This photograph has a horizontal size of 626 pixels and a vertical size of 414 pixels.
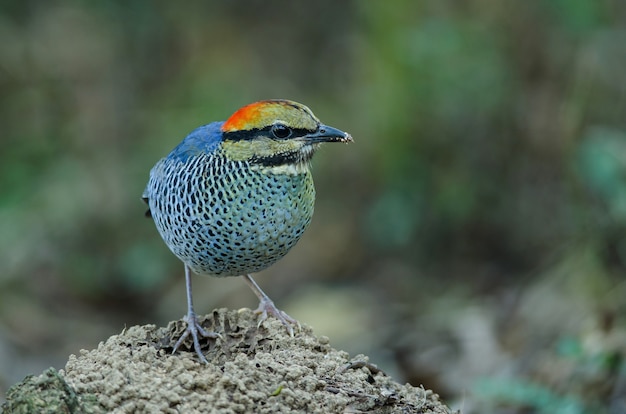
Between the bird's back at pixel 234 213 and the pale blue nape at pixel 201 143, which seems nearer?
the bird's back at pixel 234 213

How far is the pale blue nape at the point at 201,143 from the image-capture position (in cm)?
454

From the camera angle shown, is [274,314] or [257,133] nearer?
[257,133]

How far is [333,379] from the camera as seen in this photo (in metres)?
3.76

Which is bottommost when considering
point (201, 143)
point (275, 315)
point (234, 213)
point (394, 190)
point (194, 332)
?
point (194, 332)

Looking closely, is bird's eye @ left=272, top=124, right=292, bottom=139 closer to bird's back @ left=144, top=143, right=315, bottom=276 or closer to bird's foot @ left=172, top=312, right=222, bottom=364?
bird's back @ left=144, top=143, right=315, bottom=276

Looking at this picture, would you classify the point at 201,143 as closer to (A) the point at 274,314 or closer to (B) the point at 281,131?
(B) the point at 281,131

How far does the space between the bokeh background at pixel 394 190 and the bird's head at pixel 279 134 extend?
276cm

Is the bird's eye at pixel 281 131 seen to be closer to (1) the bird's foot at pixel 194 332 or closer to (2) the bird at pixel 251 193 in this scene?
(2) the bird at pixel 251 193

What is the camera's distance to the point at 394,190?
956cm

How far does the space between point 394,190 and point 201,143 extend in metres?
5.13

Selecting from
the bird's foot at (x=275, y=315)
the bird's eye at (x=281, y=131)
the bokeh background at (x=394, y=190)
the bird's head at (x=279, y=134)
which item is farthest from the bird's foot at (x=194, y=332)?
the bokeh background at (x=394, y=190)

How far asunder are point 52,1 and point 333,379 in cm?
930

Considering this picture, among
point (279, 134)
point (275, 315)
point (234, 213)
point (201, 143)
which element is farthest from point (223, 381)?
point (201, 143)

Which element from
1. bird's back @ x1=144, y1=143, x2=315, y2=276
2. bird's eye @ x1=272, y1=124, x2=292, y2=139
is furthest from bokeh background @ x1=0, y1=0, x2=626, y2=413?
bird's eye @ x1=272, y1=124, x2=292, y2=139
